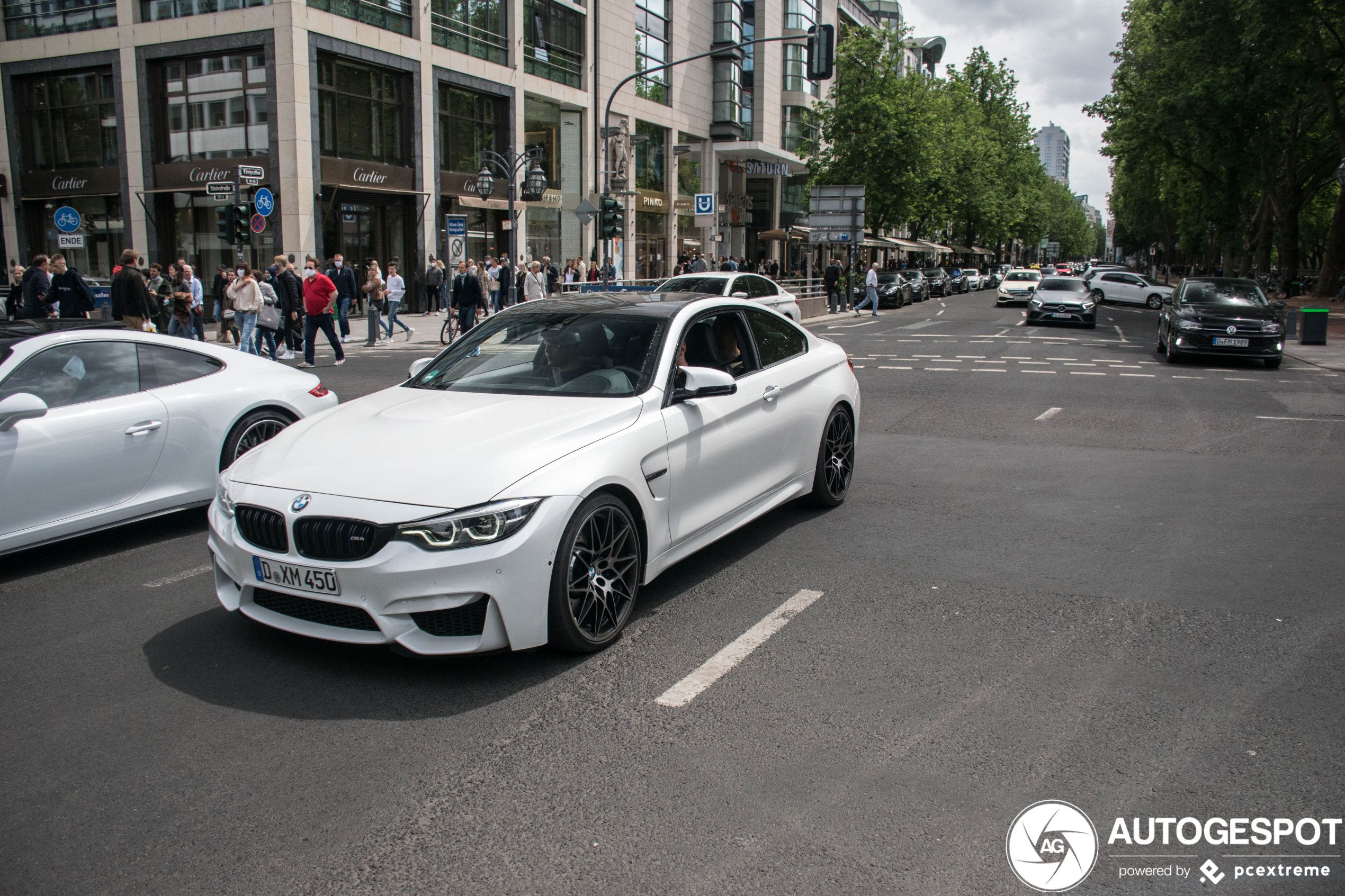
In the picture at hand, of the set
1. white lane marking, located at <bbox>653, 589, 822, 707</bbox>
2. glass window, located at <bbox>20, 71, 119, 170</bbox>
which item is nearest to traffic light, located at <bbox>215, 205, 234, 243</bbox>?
glass window, located at <bbox>20, 71, 119, 170</bbox>

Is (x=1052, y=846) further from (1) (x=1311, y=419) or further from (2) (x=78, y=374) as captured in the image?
(1) (x=1311, y=419)

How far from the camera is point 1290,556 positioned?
6137mm

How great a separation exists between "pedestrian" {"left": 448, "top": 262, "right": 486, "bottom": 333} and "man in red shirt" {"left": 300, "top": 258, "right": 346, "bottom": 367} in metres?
4.77

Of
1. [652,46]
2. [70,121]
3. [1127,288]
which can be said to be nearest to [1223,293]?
[1127,288]

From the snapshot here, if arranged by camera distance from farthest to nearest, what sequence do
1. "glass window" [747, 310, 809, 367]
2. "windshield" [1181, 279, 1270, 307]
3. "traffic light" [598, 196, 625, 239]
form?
1. "traffic light" [598, 196, 625, 239]
2. "windshield" [1181, 279, 1270, 307]
3. "glass window" [747, 310, 809, 367]

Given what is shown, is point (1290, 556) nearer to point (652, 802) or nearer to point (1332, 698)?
point (1332, 698)

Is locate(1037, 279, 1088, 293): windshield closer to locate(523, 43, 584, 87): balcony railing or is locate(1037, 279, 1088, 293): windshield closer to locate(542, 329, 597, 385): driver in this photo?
locate(523, 43, 584, 87): balcony railing

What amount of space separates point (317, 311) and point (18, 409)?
12.9 meters

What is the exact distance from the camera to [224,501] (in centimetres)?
454

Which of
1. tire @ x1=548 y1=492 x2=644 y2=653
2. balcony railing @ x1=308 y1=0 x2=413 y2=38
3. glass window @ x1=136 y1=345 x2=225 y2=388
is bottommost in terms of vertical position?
tire @ x1=548 y1=492 x2=644 y2=653

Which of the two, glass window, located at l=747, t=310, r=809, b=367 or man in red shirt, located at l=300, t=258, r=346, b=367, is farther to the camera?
man in red shirt, located at l=300, t=258, r=346, b=367

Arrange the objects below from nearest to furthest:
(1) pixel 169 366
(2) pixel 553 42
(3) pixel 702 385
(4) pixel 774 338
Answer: (3) pixel 702 385
(4) pixel 774 338
(1) pixel 169 366
(2) pixel 553 42

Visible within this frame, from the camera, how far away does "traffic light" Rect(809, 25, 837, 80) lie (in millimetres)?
20750

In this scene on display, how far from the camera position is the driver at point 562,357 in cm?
528
